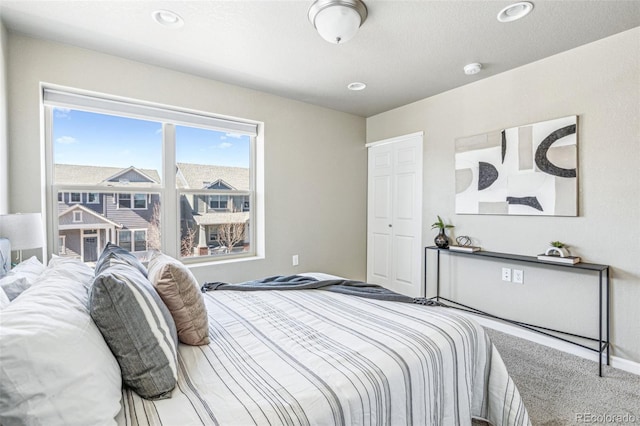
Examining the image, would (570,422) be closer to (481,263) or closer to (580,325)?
(580,325)

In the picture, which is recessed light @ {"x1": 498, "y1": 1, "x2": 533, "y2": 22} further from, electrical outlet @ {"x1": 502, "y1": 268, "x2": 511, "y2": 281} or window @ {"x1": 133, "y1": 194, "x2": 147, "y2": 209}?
window @ {"x1": 133, "y1": 194, "x2": 147, "y2": 209}

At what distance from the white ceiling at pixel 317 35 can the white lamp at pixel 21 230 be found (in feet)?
4.41

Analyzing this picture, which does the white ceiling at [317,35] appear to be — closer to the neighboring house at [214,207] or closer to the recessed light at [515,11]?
the recessed light at [515,11]

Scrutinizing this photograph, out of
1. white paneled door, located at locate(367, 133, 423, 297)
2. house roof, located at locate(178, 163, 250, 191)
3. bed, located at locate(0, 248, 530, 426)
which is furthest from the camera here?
white paneled door, located at locate(367, 133, 423, 297)

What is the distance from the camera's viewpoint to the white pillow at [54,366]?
26.4 inches

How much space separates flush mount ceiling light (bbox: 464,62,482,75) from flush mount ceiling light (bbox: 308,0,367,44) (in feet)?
4.14

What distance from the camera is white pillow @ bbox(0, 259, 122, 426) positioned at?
670 mm

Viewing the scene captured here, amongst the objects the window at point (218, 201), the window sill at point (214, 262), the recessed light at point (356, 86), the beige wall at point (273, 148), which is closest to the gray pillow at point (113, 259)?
the beige wall at point (273, 148)

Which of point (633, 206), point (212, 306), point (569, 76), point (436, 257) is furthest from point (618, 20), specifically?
point (212, 306)

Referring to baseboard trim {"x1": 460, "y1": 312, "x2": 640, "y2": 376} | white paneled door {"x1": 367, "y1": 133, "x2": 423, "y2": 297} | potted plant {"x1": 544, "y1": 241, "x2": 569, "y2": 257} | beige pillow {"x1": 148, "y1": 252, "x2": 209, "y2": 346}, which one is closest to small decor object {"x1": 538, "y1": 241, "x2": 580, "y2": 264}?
potted plant {"x1": 544, "y1": 241, "x2": 569, "y2": 257}

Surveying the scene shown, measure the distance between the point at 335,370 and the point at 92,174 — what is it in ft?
8.92

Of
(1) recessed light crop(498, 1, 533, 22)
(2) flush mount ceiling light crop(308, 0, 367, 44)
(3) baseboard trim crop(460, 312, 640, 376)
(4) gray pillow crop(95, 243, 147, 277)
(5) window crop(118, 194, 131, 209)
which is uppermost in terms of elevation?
(1) recessed light crop(498, 1, 533, 22)

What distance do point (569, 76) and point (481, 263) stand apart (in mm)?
1784

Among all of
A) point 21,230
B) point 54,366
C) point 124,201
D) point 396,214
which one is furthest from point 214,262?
point 54,366
